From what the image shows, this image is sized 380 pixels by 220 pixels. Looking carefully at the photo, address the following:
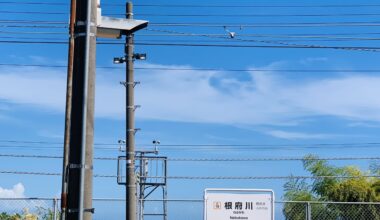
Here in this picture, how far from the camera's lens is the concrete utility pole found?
6996 millimetres

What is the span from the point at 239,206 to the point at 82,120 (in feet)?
23.4

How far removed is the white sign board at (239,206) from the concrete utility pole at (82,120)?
671cm

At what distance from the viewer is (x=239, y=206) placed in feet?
44.9

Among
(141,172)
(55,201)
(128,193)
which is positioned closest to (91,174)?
(55,201)

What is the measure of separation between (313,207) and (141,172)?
669 cm

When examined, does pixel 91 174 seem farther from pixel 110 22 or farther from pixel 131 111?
pixel 131 111

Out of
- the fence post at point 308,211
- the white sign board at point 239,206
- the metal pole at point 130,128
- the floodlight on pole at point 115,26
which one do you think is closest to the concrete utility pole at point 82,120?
the floodlight on pole at point 115,26

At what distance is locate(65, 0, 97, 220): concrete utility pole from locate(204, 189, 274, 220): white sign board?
6712 mm

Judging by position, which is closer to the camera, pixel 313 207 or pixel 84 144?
pixel 84 144

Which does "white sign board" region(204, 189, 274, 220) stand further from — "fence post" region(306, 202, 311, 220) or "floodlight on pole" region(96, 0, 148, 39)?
"floodlight on pole" region(96, 0, 148, 39)

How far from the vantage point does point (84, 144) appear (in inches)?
277

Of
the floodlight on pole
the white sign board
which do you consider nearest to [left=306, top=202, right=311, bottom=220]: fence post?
the white sign board

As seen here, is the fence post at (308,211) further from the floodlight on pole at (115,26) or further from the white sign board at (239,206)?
the floodlight on pole at (115,26)

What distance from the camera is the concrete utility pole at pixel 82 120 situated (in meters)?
7.00
